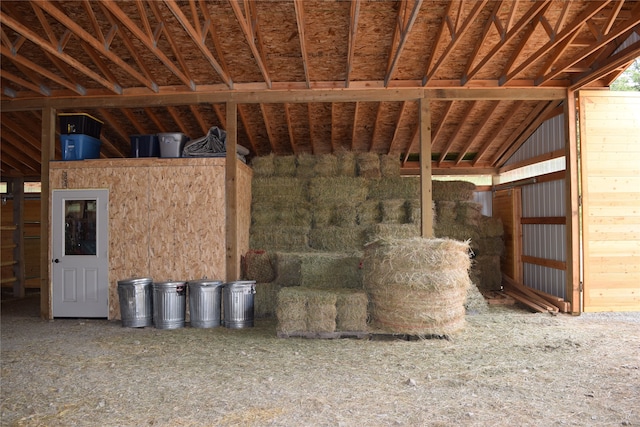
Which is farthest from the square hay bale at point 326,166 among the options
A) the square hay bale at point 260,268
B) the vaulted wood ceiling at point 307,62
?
the square hay bale at point 260,268

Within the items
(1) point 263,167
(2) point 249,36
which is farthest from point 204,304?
(2) point 249,36

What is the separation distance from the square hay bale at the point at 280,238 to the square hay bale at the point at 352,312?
2392 millimetres

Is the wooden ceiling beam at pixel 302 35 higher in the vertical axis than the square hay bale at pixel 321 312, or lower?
higher

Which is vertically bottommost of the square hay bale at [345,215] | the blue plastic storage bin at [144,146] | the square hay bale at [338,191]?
the square hay bale at [345,215]

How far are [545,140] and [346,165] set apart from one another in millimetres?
3809

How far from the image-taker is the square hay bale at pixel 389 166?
9406 mm

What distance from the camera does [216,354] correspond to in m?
5.57

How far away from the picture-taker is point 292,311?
20.6ft

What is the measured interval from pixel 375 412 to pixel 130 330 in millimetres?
4544

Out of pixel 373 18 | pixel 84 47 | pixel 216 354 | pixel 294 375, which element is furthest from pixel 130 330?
pixel 373 18

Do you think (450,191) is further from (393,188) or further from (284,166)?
(284,166)

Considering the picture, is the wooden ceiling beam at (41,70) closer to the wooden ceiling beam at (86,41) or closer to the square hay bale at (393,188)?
the wooden ceiling beam at (86,41)

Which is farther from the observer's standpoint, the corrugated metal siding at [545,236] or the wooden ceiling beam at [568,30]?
the corrugated metal siding at [545,236]

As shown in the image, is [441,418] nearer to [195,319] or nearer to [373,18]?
[195,319]
